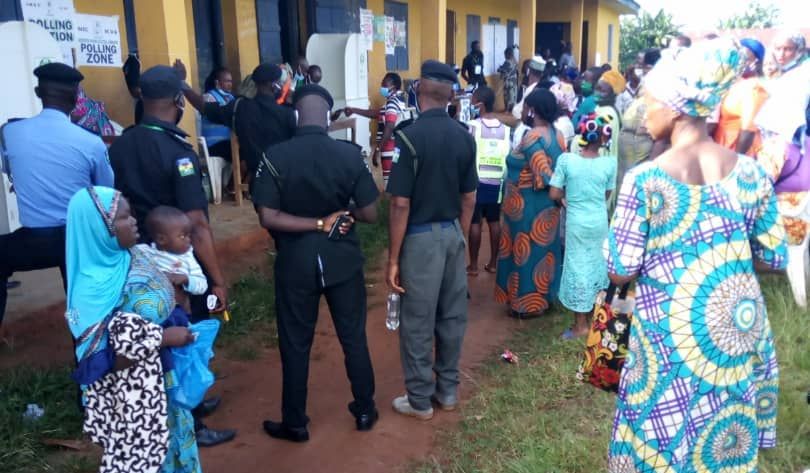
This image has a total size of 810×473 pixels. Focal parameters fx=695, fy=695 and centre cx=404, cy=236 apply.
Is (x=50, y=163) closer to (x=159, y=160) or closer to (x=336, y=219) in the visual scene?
(x=159, y=160)

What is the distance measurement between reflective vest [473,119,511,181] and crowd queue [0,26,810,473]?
0.06 ft

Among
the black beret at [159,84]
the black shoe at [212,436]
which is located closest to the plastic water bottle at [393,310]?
Answer: the black shoe at [212,436]

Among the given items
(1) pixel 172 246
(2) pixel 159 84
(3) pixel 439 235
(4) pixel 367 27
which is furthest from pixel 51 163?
(4) pixel 367 27

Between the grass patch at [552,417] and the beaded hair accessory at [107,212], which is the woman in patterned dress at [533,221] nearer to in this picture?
the grass patch at [552,417]

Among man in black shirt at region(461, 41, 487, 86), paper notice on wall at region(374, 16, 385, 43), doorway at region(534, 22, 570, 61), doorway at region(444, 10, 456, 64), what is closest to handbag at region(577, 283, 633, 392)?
paper notice on wall at region(374, 16, 385, 43)

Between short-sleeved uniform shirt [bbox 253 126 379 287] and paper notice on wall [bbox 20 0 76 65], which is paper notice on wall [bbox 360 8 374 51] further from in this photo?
short-sleeved uniform shirt [bbox 253 126 379 287]

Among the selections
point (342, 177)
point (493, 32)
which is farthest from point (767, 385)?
point (493, 32)

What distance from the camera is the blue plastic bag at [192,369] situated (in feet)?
8.07

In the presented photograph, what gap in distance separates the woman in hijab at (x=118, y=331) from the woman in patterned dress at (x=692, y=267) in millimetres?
1521

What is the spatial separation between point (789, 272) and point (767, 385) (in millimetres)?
2875

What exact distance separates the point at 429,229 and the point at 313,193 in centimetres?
64

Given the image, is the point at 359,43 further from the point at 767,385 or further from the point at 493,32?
the point at 493,32

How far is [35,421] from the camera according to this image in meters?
3.40

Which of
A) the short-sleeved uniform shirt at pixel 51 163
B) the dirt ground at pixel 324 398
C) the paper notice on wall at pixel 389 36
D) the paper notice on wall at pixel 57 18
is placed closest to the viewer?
the short-sleeved uniform shirt at pixel 51 163
